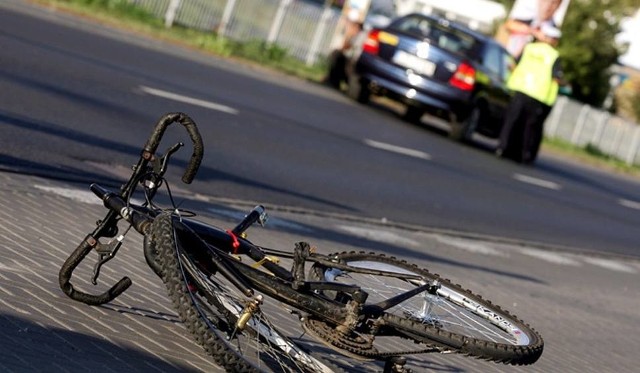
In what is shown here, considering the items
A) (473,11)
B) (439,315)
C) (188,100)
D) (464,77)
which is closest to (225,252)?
(439,315)

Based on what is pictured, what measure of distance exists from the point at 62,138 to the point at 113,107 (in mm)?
2751

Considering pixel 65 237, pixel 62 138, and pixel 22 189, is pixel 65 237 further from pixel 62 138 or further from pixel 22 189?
pixel 62 138

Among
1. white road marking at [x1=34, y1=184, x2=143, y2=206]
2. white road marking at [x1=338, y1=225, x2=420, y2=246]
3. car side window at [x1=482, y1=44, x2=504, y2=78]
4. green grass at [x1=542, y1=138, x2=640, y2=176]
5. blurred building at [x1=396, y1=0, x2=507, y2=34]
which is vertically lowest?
white road marking at [x1=34, y1=184, x2=143, y2=206]

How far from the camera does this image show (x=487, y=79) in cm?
2470

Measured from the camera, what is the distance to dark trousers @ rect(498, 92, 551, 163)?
78.9 ft

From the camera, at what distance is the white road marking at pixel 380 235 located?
11961 mm

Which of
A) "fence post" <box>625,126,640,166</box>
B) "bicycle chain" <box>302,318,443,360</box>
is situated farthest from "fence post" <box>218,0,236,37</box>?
"bicycle chain" <box>302,318,443,360</box>

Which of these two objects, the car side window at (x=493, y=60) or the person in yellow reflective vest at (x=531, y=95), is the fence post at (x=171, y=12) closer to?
the car side window at (x=493, y=60)

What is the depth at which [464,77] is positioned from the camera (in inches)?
946

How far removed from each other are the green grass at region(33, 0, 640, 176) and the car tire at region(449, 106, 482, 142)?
3.35 m

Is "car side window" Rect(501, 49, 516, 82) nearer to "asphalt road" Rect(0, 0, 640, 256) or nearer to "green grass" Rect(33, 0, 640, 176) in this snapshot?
"asphalt road" Rect(0, 0, 640, 256)

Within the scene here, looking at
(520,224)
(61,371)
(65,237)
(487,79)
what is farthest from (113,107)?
(487,79)

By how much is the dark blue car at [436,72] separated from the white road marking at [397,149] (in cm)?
325

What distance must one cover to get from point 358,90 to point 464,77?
1777 millimetres
